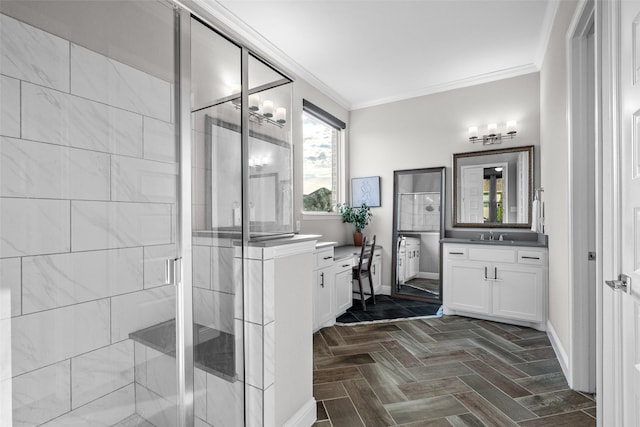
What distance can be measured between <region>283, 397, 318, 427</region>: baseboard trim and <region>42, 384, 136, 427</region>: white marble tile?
796 millimetres

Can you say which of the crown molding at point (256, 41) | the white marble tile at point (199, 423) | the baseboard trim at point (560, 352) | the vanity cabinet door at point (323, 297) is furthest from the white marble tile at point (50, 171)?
the baseboard trim at point (560, 352)

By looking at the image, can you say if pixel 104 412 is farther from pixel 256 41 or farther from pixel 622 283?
pixel 256 41

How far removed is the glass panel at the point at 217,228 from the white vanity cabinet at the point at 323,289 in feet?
5.50

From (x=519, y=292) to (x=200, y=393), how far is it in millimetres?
3221

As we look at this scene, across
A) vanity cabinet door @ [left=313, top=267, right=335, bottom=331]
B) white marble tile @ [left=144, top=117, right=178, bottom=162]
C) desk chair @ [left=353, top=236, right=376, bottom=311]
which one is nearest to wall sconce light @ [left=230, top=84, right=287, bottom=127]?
white marble tile @ [left=144, top=117, right=178, bottom=162]

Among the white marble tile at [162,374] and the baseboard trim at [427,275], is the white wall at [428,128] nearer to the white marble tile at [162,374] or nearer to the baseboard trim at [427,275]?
the baseboard trim at [427,275]

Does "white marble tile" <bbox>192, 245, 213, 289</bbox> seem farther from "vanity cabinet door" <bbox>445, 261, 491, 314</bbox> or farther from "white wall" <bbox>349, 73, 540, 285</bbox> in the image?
"white wall" <bbox>349, 73, 540, 285</bbox>

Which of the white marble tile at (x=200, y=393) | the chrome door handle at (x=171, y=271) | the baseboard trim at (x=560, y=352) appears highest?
the chrome door handle at (x=171, y=271)

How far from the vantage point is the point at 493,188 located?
150 inches

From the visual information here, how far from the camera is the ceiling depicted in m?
2.59

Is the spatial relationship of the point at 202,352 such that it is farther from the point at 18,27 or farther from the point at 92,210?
the point at 18,27

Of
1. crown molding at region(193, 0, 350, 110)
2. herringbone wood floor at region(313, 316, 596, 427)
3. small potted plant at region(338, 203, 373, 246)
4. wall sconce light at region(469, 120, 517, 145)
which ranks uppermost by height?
crown molding at region(193, 0, 350, 110)

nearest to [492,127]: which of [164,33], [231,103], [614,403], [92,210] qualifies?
[614,403]

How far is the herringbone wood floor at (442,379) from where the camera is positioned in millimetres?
1807
